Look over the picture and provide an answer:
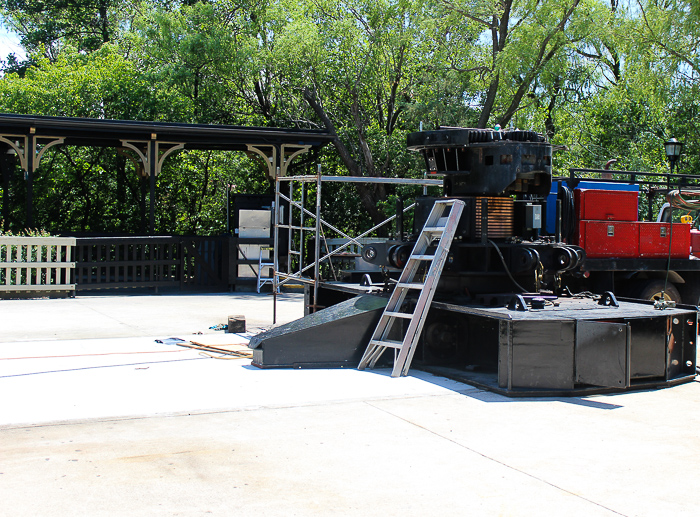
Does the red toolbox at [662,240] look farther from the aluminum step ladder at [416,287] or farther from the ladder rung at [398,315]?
the ladder rung at [398,315]

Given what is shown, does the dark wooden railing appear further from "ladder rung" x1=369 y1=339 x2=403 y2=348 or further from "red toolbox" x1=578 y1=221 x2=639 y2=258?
"ladder rung" x1=369 y1=339 x2=403 y2=348

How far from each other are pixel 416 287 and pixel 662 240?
5.38 meters

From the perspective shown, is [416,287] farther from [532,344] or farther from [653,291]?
[653,291]

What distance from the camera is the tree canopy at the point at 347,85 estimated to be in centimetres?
2080

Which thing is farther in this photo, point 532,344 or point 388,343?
point 388,343

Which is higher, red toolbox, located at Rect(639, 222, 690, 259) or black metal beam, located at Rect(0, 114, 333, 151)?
black metal beam, located at Rect(0, 114, 333, 151)

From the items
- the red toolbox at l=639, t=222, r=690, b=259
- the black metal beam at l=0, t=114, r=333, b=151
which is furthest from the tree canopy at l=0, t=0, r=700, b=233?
the red toolbox at l=639, t=222, r=690, b=259

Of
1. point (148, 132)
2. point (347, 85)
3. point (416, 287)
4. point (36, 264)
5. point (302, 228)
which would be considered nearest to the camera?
point (416, 287)

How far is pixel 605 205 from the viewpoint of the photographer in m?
11.5

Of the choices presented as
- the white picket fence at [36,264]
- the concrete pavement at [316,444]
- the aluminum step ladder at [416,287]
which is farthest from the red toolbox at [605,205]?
the white picket fence at [36,264]

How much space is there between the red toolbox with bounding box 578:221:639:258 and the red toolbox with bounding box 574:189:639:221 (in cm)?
13

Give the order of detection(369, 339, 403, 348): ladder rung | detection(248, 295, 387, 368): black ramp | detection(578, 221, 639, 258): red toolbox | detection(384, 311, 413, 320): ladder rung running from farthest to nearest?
detection(578, 221, 639, 258): red toolbox
detection(248, 295, 387, 368): black ramp
detection(369, 339, 403, 348): ladder rung
detection(384, 311, 413, 320): ladder rung

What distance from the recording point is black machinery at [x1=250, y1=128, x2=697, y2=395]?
26.4ft

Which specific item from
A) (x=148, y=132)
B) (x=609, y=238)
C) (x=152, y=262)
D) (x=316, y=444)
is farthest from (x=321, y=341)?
(x=148, y=132)
